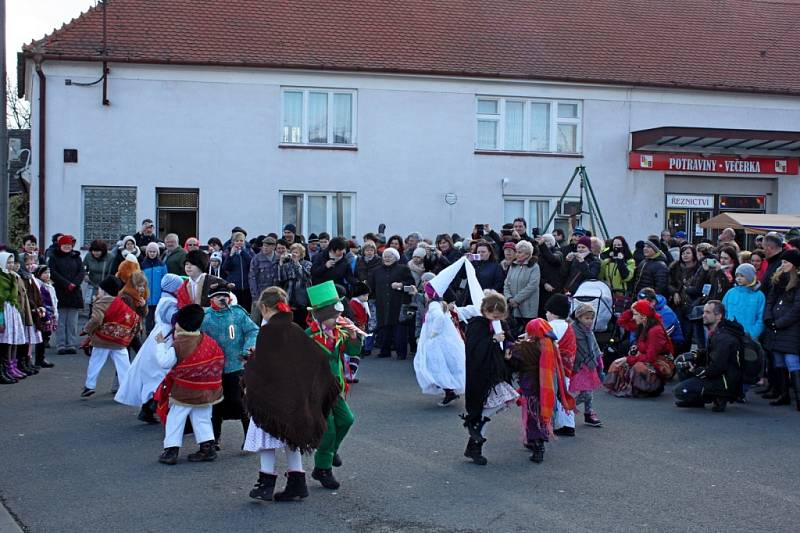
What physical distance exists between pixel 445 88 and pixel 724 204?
27.6ft

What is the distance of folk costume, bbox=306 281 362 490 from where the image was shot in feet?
25.5

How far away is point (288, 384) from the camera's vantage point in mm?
7254

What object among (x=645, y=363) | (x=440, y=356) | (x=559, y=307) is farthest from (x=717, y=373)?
(x=440, y=356)

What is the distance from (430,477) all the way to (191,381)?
2.18m

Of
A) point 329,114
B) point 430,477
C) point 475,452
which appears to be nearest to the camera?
point 430,477

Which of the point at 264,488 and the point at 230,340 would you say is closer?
the point at 264,488

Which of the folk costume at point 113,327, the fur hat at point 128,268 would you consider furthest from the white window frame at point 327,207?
the folk costume at point 113,327

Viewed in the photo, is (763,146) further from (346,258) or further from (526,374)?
(526,374)

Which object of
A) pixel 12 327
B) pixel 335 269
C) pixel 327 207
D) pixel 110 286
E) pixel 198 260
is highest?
pixel 327 207

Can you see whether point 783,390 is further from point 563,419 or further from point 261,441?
point 261,441

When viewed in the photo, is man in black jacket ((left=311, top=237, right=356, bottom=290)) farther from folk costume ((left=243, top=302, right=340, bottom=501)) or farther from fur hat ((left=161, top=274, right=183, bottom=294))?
folk costume ((left=243, top=302, right=340, bottom=501))

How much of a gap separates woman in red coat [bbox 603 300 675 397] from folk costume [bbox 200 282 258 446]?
5625 mm

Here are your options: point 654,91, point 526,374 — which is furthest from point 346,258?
point 654,91

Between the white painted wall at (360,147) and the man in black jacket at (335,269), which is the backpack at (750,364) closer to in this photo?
the man in black jacket at (335,269)
